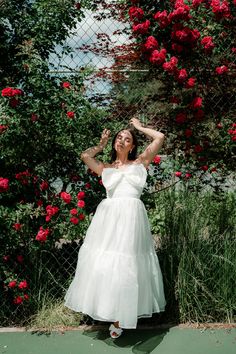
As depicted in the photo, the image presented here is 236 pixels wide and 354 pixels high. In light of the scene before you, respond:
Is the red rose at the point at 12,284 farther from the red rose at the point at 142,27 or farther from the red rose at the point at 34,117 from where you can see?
the red rose at the point at 142,27

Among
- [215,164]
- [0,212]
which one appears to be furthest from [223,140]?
[0,212]

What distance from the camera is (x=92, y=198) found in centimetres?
337

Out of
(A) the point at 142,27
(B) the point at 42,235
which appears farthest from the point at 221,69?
(B) the point at 42,235

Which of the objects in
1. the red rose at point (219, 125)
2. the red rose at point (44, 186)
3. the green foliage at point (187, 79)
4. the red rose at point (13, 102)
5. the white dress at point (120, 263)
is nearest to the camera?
the white dress at point (120, 263)

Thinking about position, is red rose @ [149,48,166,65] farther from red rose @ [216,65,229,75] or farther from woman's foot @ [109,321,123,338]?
woman's foot @ [109,321,123,338]

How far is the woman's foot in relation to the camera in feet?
9.48

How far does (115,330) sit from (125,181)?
112 centimetres

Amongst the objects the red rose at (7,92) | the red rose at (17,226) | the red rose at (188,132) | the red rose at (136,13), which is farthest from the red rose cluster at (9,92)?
the red rose at (188,132)

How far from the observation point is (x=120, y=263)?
2793mm

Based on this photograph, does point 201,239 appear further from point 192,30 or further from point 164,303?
point 192,30

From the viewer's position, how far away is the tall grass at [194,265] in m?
3.13

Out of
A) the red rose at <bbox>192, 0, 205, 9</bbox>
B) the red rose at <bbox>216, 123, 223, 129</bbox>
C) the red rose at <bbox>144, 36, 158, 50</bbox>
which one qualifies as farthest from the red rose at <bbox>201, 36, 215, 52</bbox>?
the red rose at <bbox>216, 123, 223, 129</bbox>

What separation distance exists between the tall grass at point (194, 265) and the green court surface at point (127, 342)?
0.54 ft

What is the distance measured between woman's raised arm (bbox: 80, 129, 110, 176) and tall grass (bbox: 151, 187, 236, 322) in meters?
0.78
